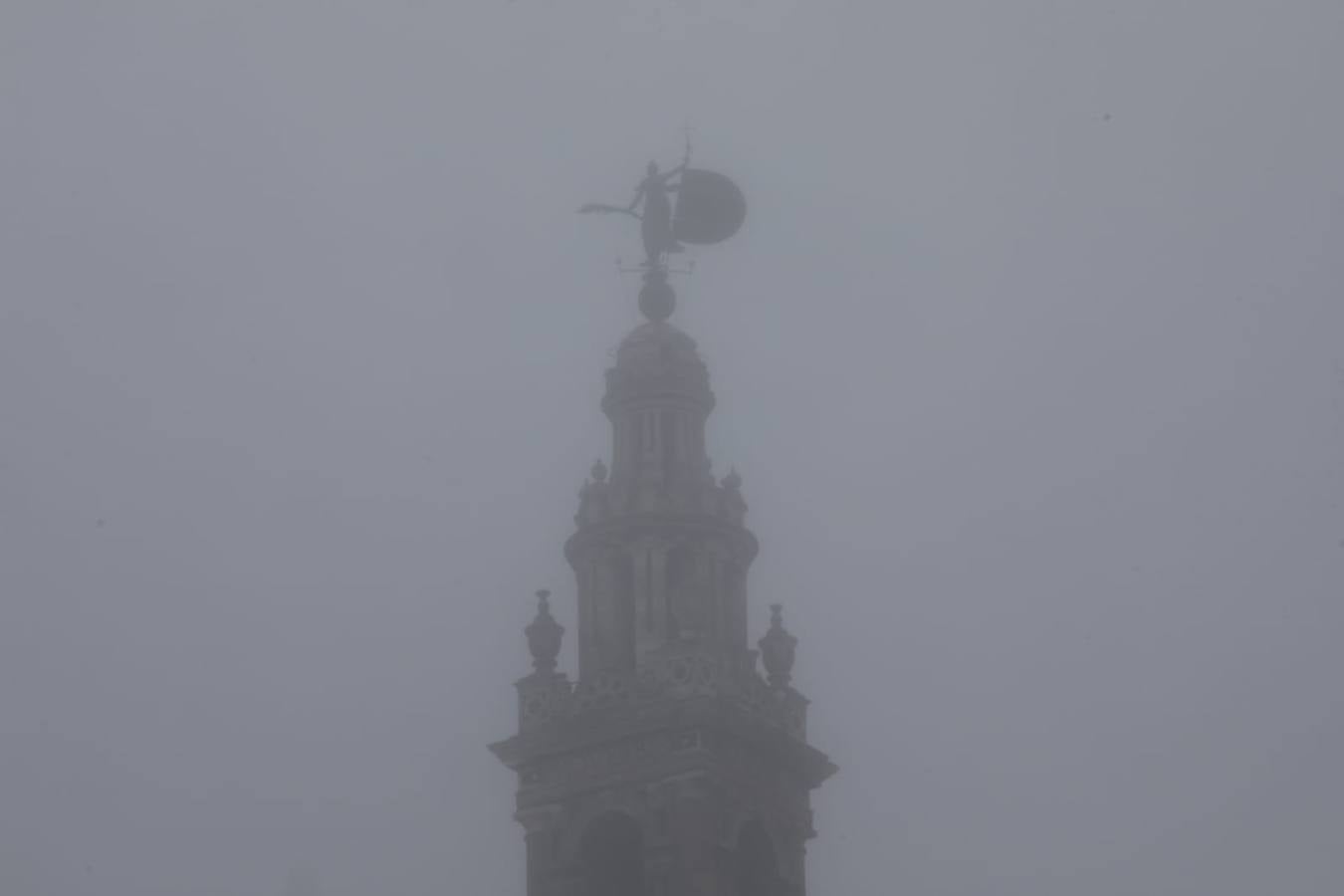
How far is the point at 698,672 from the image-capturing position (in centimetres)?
4819

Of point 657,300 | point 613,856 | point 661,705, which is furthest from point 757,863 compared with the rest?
point 657,300

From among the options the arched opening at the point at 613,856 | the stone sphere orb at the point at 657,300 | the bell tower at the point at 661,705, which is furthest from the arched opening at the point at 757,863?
the stone sphere orb at the point at 657,300

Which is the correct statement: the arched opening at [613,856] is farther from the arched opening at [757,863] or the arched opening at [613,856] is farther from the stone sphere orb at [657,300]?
the stone sphere orb at [657,300]

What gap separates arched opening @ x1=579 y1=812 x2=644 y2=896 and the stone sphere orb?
38.9 ft

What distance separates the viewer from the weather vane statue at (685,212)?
55406mm

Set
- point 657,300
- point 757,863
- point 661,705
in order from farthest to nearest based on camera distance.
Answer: point 657,300 < point 757,863 < point 661,705

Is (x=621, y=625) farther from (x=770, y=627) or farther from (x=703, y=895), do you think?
(x=703, y=895)

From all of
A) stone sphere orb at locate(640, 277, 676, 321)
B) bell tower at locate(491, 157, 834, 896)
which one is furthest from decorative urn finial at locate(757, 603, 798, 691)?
stone sphere orb at locate(640, 277, 676, 321)

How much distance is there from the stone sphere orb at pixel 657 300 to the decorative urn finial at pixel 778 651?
7561 millimetres

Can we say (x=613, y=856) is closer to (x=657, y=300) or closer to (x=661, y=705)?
(x=661, y=705)

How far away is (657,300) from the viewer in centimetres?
5472

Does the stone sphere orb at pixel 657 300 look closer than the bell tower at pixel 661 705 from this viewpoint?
No

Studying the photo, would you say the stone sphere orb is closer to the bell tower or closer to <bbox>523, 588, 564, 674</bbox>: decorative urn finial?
the bell tower

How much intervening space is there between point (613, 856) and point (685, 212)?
14760mm
